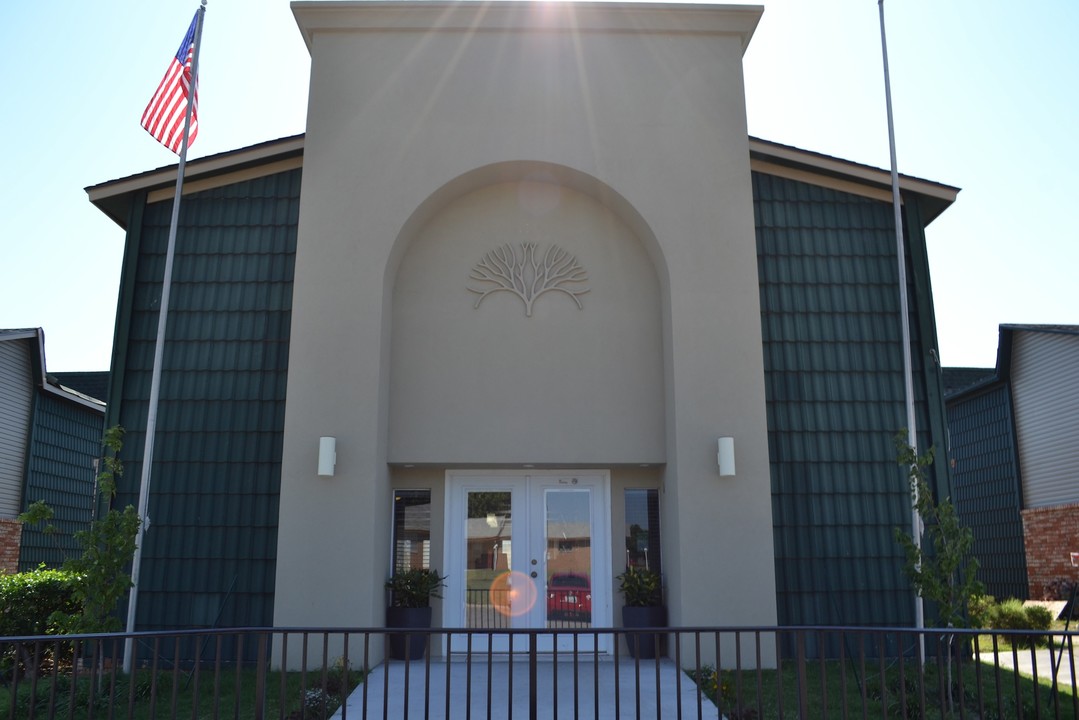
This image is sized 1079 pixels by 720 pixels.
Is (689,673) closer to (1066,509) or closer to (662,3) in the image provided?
(662,3)

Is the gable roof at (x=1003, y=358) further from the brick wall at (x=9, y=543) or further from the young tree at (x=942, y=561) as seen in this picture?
the brick wall at (x=9, y=543)

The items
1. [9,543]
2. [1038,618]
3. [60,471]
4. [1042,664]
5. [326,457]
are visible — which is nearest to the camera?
[326,457]

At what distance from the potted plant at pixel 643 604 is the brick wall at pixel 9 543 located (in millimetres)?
11635

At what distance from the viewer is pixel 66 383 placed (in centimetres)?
2044

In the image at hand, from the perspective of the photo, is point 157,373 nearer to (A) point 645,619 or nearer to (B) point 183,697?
(B) point 183,697

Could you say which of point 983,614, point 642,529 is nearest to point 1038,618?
point 983,614

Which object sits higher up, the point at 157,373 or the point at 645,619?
the point at 157,373

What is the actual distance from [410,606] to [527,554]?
1482 mm

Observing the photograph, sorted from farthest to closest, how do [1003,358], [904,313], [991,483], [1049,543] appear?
[991,483]
[1003,358]
[1049,543]
[904,313]

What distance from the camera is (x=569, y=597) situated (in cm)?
1061

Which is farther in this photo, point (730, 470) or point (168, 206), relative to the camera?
point (168, 206)

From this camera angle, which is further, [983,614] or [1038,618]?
[1038,618]

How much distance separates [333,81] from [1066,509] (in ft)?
45.1

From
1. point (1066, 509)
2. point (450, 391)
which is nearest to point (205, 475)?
point (450, 391)
